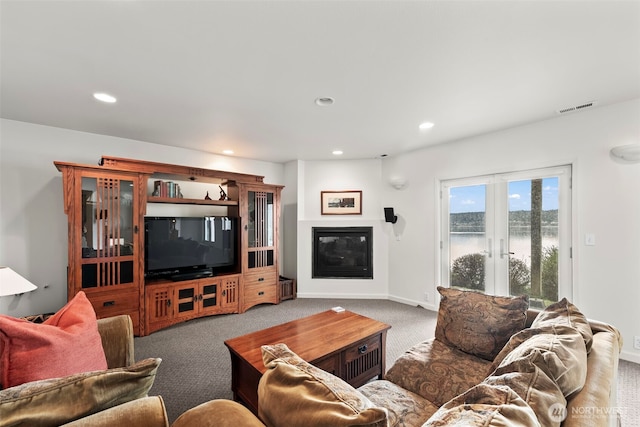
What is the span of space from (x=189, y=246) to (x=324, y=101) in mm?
2632

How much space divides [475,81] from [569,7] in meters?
0.74

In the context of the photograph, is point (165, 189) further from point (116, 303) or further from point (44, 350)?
point (44, 350)

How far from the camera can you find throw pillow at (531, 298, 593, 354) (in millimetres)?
1240

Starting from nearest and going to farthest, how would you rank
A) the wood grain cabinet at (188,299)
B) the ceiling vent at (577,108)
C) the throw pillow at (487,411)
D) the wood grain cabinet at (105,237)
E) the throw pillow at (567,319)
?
the throw pillow at (487,411)
the throw pillow at (567,319)
the ceiling vent at (577,108)
the wood grain cabinet at (105,237)
the wood grain cabinet at (188,299)

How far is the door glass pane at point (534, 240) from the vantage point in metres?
3.05

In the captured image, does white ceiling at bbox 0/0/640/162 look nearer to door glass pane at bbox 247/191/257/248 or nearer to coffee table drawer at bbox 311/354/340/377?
door glass pane at bbox 247/191/257/248

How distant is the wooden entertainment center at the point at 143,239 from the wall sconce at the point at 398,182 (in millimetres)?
1901

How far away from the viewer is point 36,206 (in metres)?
3.07

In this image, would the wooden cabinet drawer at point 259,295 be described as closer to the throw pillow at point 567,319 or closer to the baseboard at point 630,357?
the throw pillow at point 567,319

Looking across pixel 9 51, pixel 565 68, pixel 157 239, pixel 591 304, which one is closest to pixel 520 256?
pixel 591 304

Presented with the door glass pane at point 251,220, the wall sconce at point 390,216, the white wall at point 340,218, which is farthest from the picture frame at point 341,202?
the door glass pane at point 251,220

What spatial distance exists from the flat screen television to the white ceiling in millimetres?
1269

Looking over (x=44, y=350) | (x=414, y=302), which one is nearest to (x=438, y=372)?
(x=44, y=350)

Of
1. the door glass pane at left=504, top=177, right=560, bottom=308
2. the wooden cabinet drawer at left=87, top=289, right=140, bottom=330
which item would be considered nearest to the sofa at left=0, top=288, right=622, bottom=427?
the door glass pane at left=504, top=177, right=560, bottom=308
